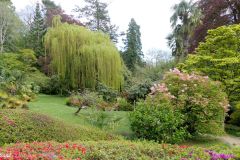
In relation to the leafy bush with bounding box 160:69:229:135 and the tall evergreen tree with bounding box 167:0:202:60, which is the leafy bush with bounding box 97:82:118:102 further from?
the leafy bush with bounding box 160:69:229:135

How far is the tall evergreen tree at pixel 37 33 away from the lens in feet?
92.8

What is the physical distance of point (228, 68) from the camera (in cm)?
1148

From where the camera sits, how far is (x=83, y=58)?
59.7 feet

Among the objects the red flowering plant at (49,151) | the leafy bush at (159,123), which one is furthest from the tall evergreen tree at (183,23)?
the red flowering plant at (49,151)

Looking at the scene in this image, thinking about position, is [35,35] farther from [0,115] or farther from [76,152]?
[76,152]

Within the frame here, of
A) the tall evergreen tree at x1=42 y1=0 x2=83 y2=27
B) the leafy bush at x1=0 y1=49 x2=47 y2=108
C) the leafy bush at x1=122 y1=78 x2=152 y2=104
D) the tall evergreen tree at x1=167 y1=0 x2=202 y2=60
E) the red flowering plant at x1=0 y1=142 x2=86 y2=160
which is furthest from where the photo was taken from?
the tall evergreen tree at x1=42 y1=0 x2=83 y2=27

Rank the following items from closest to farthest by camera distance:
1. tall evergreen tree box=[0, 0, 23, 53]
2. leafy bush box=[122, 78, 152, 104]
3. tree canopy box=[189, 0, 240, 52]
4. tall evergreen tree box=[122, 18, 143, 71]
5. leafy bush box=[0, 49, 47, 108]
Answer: leafy bush box=[0, 49, 47, 108]
tree canopy box=[189, 0, 240, 52]
leafy bush box=[122, 78, 152, 104]
tall evergreen tree box=[0, 0, 23, 53]
tall evergreen tree box=[122, 18, 143, 71]

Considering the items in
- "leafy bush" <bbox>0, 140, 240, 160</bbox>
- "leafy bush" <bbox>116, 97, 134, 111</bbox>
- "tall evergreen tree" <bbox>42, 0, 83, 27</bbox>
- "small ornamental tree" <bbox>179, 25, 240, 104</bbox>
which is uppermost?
"tall evergreen tree" <bbox>42, 0, 83, 27</bbox>

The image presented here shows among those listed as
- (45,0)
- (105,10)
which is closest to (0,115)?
(105,10)

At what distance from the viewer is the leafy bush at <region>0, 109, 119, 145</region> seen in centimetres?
763

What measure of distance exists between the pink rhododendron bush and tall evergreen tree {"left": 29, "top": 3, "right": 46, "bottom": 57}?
19.9 metres

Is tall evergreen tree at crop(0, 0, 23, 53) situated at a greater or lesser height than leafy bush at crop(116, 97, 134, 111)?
greater

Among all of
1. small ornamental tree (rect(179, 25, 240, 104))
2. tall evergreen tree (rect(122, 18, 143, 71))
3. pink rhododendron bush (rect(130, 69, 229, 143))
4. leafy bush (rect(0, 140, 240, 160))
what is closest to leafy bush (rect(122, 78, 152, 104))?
small ornamental tree (rect(179, 25, 240, 104))

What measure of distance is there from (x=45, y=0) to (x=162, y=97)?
27.6m
